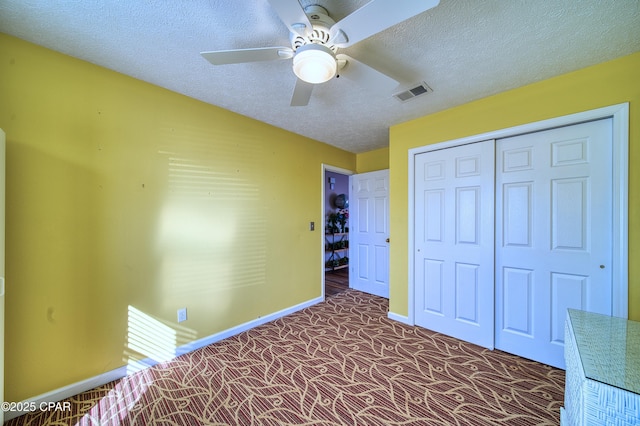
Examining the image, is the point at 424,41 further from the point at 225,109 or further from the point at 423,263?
the point at 423,263

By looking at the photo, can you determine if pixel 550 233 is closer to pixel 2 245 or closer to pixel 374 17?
pixel 374 17

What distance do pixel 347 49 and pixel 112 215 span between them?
7.18 feet

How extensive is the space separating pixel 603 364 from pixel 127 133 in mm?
3201

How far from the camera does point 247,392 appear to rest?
176 cm

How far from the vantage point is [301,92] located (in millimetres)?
1709

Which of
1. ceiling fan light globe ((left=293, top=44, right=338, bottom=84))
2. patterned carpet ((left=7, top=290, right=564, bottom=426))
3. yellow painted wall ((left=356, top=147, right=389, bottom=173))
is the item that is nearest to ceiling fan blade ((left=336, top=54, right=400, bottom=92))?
ceiling fan light globe ((left=293, top=44, right=338, bottom=84))

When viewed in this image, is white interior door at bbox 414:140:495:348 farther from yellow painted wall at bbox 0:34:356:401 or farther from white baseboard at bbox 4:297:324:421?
white baseboard at bbox 4:297:324:421

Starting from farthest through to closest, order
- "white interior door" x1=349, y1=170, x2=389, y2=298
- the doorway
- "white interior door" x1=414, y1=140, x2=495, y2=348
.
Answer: the doorway < "white interior door" x1=349, y1=170, x2=389, y2=298 < "white interior door" x1=414, y1=140, x2=495, y2=348

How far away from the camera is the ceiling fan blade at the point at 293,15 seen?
1060mm

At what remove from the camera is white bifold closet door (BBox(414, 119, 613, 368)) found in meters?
1.89

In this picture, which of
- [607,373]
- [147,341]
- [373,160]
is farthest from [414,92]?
[147,341]

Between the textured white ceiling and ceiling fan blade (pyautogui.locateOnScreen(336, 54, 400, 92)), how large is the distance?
4.4 inches

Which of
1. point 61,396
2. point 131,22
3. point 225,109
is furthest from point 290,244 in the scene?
point 131,22

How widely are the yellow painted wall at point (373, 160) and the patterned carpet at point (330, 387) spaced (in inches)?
103
